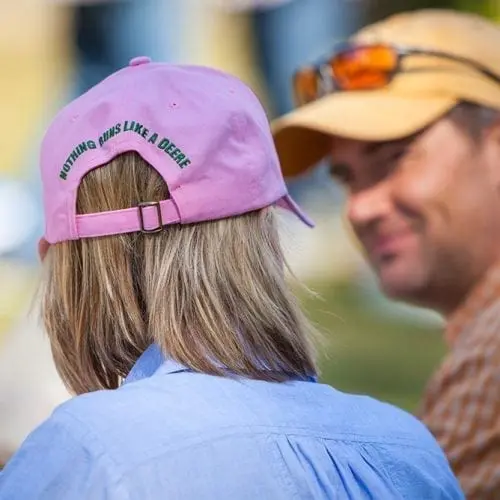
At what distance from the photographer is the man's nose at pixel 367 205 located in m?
2.49

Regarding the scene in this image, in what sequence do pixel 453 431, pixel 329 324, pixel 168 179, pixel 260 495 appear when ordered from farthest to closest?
pixel 329 324, pixel 453 431, pixel 168 179, pixel 260 495

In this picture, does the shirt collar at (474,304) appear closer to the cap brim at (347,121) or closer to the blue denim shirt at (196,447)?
the cap brim at (347,121)

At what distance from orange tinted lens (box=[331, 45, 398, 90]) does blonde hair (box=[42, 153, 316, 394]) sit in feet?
4.23

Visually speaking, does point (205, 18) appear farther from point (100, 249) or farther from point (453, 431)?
point (100, 249)

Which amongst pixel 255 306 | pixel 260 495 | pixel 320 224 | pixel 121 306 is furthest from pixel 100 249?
pixel 320 224

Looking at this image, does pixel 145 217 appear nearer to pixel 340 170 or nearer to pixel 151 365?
pixel 151 365

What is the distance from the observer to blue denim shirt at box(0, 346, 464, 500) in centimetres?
105

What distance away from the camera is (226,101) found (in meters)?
1.26

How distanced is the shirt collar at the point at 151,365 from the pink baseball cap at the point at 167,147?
15cm

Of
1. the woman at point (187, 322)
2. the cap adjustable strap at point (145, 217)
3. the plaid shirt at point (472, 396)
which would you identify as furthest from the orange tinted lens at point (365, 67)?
the cap adjustable strap at point (145, 217)

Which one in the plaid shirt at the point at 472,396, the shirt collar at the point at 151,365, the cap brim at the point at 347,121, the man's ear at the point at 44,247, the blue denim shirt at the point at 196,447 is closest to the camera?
the blue denim shirt at the point at 196,447

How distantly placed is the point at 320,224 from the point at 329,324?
0.25 meters

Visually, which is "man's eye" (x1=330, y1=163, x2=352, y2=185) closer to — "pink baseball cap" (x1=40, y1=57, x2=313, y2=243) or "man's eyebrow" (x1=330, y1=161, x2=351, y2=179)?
"man's eyebrow" (x1=330, y1=161, x2=351, y2=179)

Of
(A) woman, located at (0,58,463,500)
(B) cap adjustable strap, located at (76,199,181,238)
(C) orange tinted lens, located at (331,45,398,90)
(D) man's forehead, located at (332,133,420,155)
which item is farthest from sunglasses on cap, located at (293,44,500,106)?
(B) cap adjustable strap, located at (76,199,181,238)
